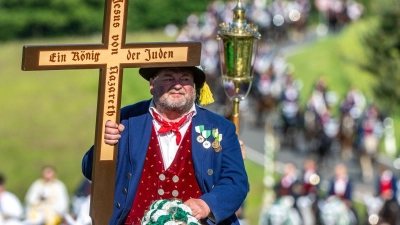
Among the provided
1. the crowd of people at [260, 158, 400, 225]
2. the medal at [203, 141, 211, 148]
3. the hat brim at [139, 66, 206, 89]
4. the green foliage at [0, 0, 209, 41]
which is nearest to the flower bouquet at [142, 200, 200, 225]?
the medal at [203, 141, 211, 148]

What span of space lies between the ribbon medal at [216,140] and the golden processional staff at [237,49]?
1.19m

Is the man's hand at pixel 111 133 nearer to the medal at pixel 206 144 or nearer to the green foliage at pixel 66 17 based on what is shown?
the medal at pixel 206 144

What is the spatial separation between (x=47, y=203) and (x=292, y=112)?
15.7 metres

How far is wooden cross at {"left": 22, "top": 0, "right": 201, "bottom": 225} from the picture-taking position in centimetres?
705

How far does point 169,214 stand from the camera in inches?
263

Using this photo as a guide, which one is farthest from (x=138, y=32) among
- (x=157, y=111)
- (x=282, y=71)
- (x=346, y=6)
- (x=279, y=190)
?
(x=157, y=111)

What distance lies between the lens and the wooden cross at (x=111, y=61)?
278 inches

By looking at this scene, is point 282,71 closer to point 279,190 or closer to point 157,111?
point 279,190

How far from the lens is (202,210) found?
6.98m

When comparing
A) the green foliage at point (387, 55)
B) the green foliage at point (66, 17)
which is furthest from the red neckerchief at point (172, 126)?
the green foliage at point (66, 17)

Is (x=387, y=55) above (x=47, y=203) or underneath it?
above

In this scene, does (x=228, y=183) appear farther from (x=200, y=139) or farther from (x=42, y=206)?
(x=42, y=206)

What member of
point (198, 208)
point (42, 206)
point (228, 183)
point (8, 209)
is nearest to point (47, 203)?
point (42, 206)

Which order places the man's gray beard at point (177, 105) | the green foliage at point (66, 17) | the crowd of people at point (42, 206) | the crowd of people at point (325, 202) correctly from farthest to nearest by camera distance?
the green foliage at point (66, 17), the crowd of people at point (325, 202), the crowd of people at point (42, 206), the man's gray beard at point (177, 105)
